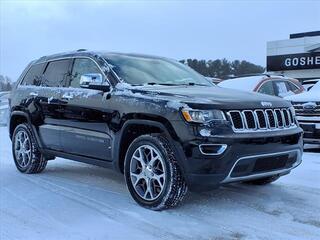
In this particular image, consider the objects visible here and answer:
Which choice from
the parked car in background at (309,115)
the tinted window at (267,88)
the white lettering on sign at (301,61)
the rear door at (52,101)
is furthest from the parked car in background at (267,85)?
the white lettering on sign at (301,61)

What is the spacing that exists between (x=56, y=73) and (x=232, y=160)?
330cm

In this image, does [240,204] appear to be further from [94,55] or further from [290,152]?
[94,55]

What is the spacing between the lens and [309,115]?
922 centimetres

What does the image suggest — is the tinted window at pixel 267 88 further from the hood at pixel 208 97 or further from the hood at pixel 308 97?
the hood at pixel 208 97

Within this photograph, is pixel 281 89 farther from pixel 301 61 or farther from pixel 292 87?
pixel 301 61

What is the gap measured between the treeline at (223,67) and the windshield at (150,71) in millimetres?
48331

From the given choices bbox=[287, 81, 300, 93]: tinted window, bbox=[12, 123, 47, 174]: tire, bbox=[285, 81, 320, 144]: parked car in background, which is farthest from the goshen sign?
bbox=[12, 123, 47, 174]: tire

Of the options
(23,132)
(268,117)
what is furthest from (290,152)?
(23,132)

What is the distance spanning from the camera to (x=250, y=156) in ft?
15.9

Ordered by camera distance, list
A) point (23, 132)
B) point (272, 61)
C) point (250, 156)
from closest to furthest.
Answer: point (250, 156) < point (23, 132) < point (272, 61)

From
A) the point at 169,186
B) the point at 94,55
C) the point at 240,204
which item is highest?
the point at 94,55

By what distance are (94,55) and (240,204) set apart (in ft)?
8.46

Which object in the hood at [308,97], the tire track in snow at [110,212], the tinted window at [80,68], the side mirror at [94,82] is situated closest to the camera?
the tire track in snow at [110,212]

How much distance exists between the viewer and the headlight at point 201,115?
4758 mm
